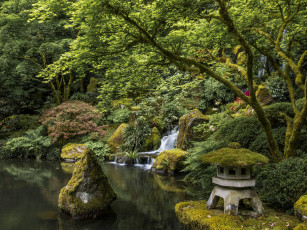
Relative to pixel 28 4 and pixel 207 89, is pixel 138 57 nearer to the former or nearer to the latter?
pixel 207 89

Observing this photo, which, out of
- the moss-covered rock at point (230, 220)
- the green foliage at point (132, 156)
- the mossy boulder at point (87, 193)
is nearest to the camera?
the moss-covered rock at point (230, 220)

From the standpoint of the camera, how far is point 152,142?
13.8m

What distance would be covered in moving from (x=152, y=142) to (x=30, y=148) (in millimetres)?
7345

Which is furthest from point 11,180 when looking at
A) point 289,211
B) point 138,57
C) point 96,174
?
point 289,211

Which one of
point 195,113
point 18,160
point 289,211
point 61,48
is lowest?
point 18,160

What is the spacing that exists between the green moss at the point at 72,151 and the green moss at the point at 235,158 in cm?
1077

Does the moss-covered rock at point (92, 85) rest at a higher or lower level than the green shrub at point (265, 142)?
higher

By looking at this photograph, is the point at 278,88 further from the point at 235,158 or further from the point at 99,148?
the point at 99,148

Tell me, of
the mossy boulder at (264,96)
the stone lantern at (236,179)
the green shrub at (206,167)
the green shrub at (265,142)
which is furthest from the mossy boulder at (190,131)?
the stone lantern at (236,179)

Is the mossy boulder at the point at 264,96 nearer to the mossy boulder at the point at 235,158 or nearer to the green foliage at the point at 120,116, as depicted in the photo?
the mossy boulder at the point at 235,158

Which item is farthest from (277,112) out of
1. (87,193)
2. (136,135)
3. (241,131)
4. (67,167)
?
(67,167)

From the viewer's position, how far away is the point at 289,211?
433cm

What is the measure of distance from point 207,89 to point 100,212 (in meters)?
12.2

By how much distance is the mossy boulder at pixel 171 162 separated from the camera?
Answer: 9.93 metres
